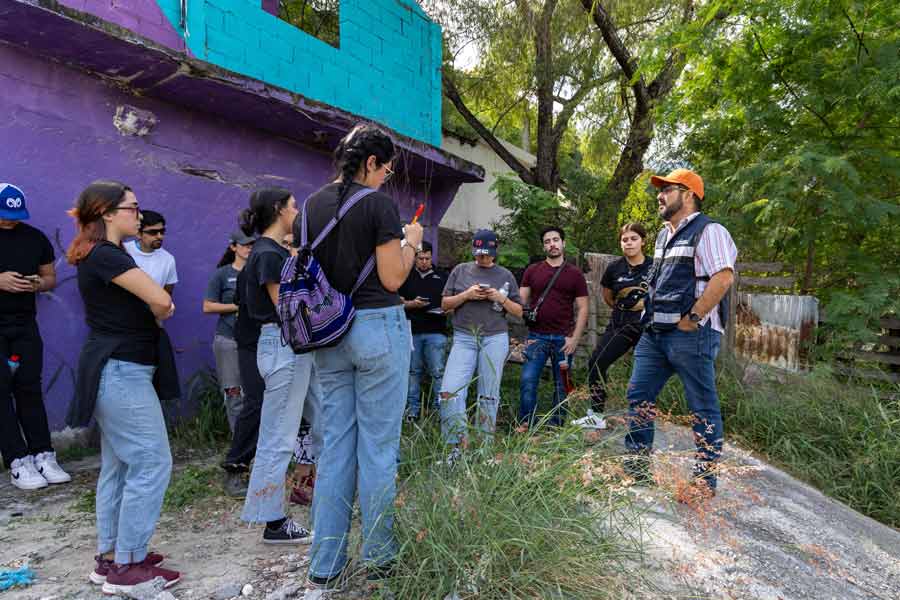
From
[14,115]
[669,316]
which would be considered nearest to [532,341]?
[669,316]

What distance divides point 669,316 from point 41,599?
3415 mm

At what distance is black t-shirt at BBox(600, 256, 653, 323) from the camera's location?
4.98 meters

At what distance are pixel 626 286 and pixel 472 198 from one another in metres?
9.79

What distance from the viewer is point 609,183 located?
35.5ft

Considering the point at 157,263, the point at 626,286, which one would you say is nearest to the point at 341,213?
the point at 157,263

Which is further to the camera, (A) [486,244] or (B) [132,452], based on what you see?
(A) [486,244]

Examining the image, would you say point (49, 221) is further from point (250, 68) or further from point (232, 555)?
point (232, 555)

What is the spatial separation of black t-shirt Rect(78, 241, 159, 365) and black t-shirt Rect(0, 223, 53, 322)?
1.69m

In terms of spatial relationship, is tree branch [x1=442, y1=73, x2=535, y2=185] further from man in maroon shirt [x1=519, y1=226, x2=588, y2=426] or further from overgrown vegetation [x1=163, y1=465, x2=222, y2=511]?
overgrown vegetation [x1=163, y1=465, x2=222, y2=511]

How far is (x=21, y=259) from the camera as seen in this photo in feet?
12.3

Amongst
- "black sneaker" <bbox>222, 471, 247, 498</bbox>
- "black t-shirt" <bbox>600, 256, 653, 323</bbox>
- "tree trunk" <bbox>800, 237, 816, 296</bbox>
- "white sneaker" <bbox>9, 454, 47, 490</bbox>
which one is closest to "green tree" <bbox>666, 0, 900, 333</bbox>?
"tree trunk" <bbox>800, 237, 816, 296</bbox>

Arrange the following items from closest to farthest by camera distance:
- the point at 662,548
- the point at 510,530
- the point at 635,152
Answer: the point at 510,530
the point at 662,548
the point at 635,152

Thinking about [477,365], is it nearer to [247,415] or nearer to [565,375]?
[565,375]

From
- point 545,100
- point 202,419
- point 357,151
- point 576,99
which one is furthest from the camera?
point 576,99
